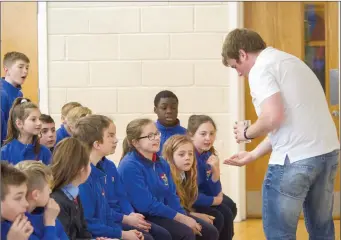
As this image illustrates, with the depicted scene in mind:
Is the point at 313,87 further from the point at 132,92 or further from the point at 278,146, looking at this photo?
the point at 132,92

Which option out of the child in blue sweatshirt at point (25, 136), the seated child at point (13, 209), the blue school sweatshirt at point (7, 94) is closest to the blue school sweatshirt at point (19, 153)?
the child in blue sweatshirt at point (25, 136)

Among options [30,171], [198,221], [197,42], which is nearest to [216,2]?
[197,42]

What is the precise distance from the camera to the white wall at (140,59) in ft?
20.8

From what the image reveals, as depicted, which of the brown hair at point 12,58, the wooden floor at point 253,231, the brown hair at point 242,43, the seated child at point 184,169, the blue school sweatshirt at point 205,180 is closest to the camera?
the brown hair at point 242,43

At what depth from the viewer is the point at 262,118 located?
3.27m

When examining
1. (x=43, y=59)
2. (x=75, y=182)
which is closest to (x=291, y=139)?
(x=75, y=182)

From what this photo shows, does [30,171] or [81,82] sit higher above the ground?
[81,82]

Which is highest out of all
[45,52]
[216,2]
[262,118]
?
[216,2]

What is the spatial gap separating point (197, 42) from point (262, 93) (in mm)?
3128

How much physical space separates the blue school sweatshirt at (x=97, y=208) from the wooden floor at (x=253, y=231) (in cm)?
198

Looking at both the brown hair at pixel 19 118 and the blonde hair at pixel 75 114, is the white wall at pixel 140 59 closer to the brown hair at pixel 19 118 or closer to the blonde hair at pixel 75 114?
the blonde hair at pixel 75 114

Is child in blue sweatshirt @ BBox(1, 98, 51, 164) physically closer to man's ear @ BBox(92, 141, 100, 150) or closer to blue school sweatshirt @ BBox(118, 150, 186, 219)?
blue school sweatshirt @ BBox(118, 150, 186, 219)

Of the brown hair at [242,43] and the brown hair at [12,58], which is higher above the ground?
the brown hair at [12,58]

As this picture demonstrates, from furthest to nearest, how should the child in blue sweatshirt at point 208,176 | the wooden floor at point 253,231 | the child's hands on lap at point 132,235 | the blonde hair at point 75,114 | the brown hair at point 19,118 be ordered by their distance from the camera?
1. the wooden floor at point 253,231
2. the blonde hair at point 75,114
3. the child in blue sweatshirt at point 208,176
4. the brown hair at point 19,118
5. the child's hands on lap at point 132,235
